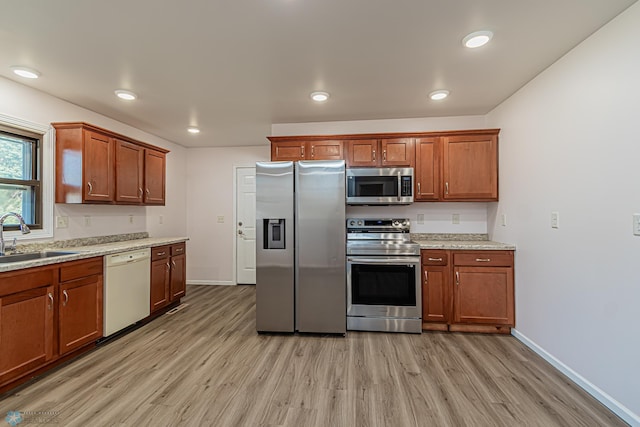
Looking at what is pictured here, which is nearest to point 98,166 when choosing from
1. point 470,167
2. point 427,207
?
point 427,207

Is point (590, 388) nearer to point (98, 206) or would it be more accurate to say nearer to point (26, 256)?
point (26, 256)

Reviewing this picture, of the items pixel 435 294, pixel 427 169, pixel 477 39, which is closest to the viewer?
pixel 477 39

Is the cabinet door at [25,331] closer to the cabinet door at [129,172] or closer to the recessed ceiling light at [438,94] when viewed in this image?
the cabinet door at [129,172]

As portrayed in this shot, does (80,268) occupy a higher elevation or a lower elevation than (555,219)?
lower

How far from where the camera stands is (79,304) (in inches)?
99.0

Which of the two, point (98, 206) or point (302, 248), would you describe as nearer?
point (302, 248)

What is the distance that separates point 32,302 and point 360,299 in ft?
8.90

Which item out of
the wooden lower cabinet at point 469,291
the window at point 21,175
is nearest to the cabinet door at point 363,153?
the wooden lower cabinet at point 469,291

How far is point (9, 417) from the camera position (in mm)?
1803

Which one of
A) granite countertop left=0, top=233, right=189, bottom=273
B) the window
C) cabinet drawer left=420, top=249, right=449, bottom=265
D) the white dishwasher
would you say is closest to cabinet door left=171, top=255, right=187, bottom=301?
granite countertop left=0, top=233, right=189, bottom=273

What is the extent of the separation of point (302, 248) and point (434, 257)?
4.55 feet

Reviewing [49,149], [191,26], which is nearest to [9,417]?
[49,149]

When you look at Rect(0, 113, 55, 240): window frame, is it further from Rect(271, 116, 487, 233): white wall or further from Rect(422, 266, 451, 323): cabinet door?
Rect(422, 266, 451, 323): cabinet door

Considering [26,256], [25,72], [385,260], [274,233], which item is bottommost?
[385,260]
